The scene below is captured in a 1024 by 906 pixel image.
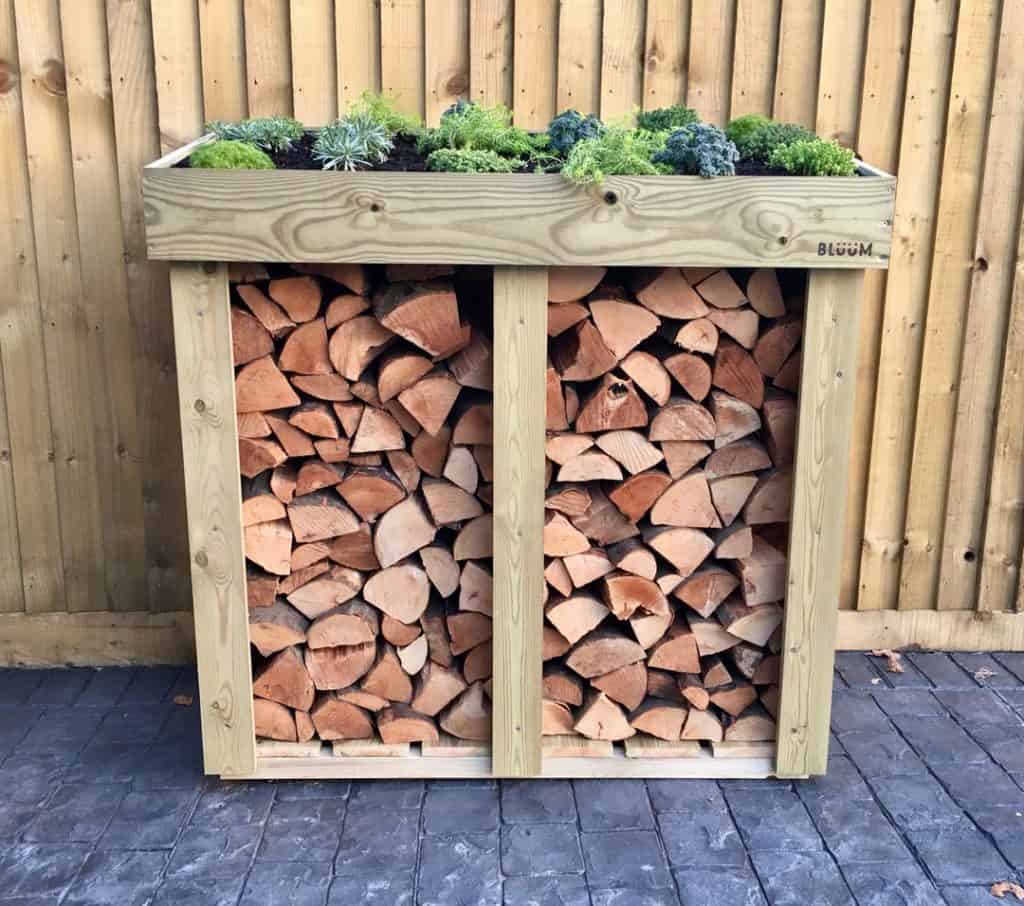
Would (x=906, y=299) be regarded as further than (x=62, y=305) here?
Yes

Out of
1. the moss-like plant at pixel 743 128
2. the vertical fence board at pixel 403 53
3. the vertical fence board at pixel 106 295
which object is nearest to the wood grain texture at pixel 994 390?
the moss-like plant at pixel 743 128

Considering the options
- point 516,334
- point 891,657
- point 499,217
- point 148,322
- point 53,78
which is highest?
point 53,78

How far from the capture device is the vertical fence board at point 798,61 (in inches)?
128

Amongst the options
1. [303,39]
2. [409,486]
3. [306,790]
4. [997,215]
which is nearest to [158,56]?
[303,39]

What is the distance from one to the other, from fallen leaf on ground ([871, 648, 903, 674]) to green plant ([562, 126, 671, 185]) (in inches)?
75.9

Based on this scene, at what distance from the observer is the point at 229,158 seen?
2.59m

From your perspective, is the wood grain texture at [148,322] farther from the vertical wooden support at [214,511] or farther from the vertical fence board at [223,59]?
the vertical wooden support at [214,511]

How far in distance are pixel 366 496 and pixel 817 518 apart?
1177mm

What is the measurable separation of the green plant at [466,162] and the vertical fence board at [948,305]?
1563 mm

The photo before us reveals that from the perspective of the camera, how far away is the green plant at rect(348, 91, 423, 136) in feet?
9.91

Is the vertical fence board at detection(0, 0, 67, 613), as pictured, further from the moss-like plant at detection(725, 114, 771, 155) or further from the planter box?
the moss-like plant at detection(725, 114, 771, 155)

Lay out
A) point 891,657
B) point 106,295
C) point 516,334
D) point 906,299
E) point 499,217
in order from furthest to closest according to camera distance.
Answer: point 891,657 < point 906,299 < point 106,295 < point 516,334 < point 499,217

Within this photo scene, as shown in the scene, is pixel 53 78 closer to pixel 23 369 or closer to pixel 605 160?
pixel 23 369

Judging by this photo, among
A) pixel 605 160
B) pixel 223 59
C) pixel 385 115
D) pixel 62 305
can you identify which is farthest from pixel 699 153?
pixel 62 305
